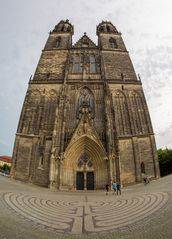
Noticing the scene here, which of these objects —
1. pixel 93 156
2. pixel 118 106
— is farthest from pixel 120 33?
pixel 93 156

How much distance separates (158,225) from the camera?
5.19 metres

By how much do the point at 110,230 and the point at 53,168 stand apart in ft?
40.5

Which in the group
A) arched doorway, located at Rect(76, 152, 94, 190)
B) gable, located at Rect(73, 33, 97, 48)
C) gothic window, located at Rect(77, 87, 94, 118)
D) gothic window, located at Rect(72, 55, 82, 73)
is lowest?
arched doorway, located at Rect(76, 152, 94, 190)

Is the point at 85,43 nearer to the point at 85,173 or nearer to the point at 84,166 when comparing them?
the point at 84,166

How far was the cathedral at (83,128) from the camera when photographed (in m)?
17.7

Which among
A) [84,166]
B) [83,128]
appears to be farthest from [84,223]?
[83,128]

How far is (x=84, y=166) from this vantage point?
18.7 m

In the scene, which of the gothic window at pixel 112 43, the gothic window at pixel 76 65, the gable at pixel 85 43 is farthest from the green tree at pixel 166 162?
the gable at pixel 85 43

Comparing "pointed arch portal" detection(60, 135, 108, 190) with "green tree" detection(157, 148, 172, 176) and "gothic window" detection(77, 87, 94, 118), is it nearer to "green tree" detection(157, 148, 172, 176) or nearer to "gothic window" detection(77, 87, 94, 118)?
"gothic window" detection(77, 87, 94, 118)

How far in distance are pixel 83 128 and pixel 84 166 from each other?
12.2 ft

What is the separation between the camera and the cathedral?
17.7 metres

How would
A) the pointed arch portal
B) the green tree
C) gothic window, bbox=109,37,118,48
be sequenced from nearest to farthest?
the pointed arch portal, gothic window, bbox=109,37,118,48, the green tree

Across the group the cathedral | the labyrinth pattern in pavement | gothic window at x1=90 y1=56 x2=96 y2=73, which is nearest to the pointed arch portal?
the cathedral

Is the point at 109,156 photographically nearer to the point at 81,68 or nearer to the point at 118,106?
the point at 118,106
